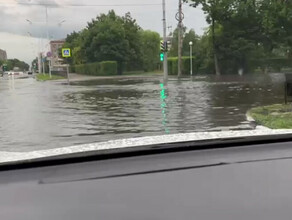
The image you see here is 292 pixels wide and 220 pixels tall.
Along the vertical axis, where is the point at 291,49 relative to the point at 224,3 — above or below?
below

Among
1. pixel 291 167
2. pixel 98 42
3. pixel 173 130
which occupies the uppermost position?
pixel 98 42

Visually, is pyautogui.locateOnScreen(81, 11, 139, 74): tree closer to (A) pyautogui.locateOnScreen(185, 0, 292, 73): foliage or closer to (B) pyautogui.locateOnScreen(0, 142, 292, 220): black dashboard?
(A) pyautogui.locateOnScreen(185, 0, 292, 73): foliage

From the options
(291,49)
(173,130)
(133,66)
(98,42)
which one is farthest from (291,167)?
(133,66)

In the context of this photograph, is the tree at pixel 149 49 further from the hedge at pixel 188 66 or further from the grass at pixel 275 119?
the grass at pixel 275 119

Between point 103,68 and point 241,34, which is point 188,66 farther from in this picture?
point 103,68

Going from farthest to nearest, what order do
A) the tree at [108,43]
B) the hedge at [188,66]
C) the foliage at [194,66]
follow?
1. the tree at [108,43]
2. the hedge at [188,66]
3. the foliage at [194,66]

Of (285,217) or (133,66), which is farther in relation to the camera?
(133,66)

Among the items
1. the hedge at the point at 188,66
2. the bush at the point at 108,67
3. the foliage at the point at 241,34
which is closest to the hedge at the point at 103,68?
the bush at the point at 108,67

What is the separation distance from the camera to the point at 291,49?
53.5m

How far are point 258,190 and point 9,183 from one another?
1.01m

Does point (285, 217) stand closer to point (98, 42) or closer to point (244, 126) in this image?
point (244, 126)

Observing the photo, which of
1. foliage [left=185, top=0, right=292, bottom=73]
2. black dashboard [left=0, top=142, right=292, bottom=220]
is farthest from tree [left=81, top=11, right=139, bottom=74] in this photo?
black dashboard [left=0, top=142, right=292, bottom=220]

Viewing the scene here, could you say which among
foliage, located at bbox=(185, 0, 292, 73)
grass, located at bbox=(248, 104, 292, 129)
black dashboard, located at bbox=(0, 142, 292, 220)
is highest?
foliage, located at bbox=(185, 0, 292, 73)

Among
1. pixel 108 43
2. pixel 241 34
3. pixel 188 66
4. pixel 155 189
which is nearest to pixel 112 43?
pixel 108 43
